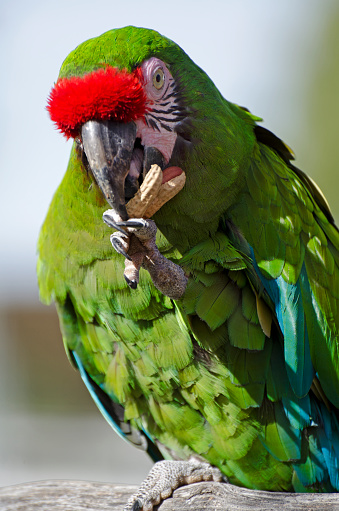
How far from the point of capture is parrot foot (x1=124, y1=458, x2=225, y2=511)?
1.76 meters

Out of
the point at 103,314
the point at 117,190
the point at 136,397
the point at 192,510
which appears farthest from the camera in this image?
the point at 136,397

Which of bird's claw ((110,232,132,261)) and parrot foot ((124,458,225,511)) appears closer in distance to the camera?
bird's claw ((110,232,132,261))

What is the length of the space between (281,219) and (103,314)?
0.69m

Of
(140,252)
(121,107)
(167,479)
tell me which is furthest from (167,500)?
(121,107)

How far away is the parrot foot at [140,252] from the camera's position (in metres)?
1.26

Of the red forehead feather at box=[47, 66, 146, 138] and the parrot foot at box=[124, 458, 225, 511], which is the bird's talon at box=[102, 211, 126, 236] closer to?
the red forehead feather at box=[47, 66, 146, 138]

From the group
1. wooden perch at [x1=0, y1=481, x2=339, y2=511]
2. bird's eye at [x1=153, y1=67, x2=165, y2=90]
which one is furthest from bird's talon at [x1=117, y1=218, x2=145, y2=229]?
wooden perch at [x1=0, y1=481, x2=339, y2=511]

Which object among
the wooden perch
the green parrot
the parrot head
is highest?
the parrot head

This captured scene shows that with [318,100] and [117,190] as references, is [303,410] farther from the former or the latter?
[318,100]

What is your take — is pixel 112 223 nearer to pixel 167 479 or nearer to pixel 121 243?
pixel 121 243

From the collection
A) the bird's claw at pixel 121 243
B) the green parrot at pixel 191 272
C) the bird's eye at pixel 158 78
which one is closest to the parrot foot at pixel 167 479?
the green parrot at pixel 191 272

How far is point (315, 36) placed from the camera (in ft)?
34.5

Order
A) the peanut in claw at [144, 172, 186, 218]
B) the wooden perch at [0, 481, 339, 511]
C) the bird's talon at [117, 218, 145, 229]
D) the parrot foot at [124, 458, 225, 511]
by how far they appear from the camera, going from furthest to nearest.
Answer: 1. the parrot foot at [124, 458, 225, 511]
2. the wooden perch at [0, 481, 339, 511]
3. the peanut in claw at [144, 172, 186, 218]
4. the bird's talon at [117, 218, 145, 229]

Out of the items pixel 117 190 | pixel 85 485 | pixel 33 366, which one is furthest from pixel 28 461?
pixel 117 190
